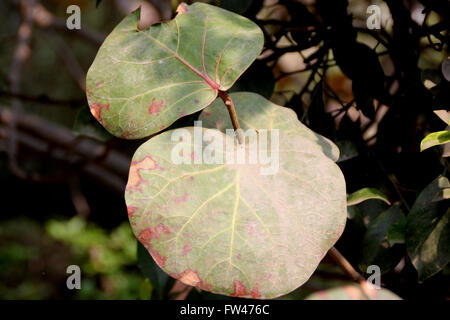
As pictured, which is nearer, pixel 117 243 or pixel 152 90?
pixel 152 90

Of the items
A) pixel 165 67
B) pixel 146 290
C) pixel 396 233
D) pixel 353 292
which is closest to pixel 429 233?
pixel 396 233

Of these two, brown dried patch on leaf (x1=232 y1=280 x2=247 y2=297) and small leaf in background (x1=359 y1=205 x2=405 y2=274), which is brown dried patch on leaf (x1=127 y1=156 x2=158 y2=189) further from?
small leaf in background (x1=359 y1=205 x2=405 y2=274)

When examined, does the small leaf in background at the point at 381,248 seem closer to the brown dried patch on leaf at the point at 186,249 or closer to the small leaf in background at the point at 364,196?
the small leaf in background at the point at 364,196

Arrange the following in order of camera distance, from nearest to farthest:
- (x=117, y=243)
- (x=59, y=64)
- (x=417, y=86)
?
(x=417, y=86) < (x=117, y=243) < (x=59, y=64)

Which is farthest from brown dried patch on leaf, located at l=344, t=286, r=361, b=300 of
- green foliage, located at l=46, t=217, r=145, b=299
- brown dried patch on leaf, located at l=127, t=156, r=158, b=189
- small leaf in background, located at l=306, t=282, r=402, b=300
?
green foliage, located at l=46, t=217, r=145, b=299
